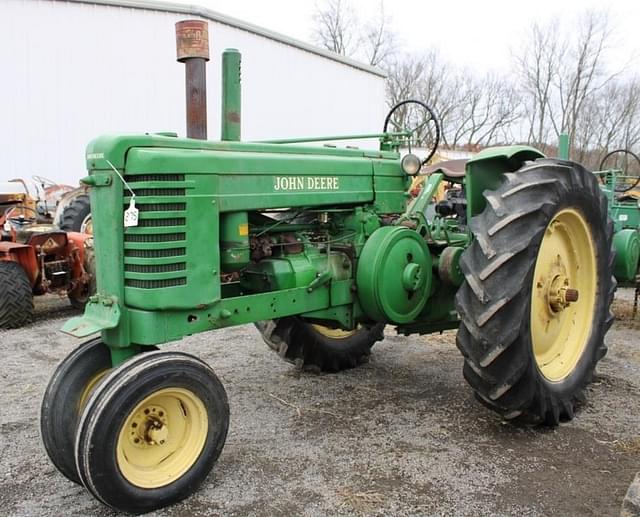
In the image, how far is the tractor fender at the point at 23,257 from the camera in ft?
21.7

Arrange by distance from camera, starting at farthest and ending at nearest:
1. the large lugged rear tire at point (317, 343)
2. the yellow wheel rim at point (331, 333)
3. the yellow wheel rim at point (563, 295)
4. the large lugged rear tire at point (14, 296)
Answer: the large lugged rear tire at point (14, 296), the yellow wheel rim at point (331, 333), the large lugged rear tire at point (317, 343), the yellow wheel rim at point (563, 295)

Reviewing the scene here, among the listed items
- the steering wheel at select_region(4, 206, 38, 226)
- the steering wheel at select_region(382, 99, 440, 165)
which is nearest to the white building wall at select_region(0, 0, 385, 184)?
the steering wheel at select_region(4, 206, 38, 226)

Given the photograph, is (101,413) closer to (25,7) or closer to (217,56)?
(25,7)

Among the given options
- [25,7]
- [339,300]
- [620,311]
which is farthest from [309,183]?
[25,7]

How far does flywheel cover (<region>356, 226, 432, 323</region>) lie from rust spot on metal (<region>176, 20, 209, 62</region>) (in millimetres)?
1408

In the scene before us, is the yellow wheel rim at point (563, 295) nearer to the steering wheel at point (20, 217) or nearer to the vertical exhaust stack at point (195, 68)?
the vertical exhaust stack at point (195, 68)

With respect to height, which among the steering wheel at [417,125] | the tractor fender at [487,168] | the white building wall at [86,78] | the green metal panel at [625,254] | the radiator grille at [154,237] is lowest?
the green metal panel at [625,254]

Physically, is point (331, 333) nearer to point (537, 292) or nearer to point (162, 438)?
point (537, 292)

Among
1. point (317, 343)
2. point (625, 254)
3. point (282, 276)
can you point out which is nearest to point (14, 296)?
point (317, 343)

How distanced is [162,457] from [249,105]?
14108 millimetres

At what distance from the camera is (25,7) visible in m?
12.3

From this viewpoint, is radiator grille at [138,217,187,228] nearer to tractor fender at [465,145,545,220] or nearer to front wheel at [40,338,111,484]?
front wheel at [40,338,111,484]

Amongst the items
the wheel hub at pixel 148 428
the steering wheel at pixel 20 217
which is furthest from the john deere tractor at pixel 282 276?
the steering wheel at pixel 20 217

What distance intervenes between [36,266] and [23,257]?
0.16 metres
